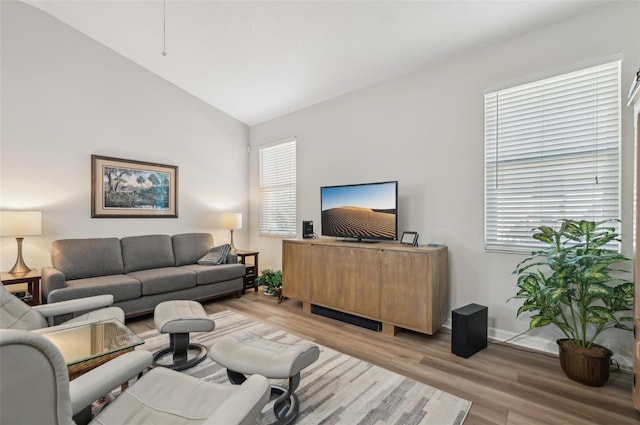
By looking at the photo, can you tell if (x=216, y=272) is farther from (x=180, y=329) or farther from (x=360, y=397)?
(x=360, y=397)

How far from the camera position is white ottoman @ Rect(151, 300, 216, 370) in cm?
239

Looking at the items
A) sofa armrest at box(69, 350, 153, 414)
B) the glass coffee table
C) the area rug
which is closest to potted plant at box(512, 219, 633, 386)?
the area rug

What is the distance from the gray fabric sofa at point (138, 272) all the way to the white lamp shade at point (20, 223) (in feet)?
1.28

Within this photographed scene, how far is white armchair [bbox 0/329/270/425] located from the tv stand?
209 cm

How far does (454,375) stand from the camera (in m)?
2.38

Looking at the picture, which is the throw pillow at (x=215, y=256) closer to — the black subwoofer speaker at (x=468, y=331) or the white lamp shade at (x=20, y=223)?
the white lamp shade at (x=20, y=223)

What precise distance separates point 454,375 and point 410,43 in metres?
3.05

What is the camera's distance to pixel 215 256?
4.61 meters

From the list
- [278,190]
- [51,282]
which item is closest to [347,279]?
[278,190]

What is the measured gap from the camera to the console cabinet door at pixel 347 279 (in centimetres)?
332

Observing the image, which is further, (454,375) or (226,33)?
(226,33)

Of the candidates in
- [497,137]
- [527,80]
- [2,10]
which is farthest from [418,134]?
[2,10]

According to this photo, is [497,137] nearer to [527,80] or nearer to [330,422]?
[527,80]

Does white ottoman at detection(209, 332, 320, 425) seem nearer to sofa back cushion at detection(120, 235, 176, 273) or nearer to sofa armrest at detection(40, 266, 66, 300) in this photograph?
sofa armrest at detection(40, 266, 66, 300)
